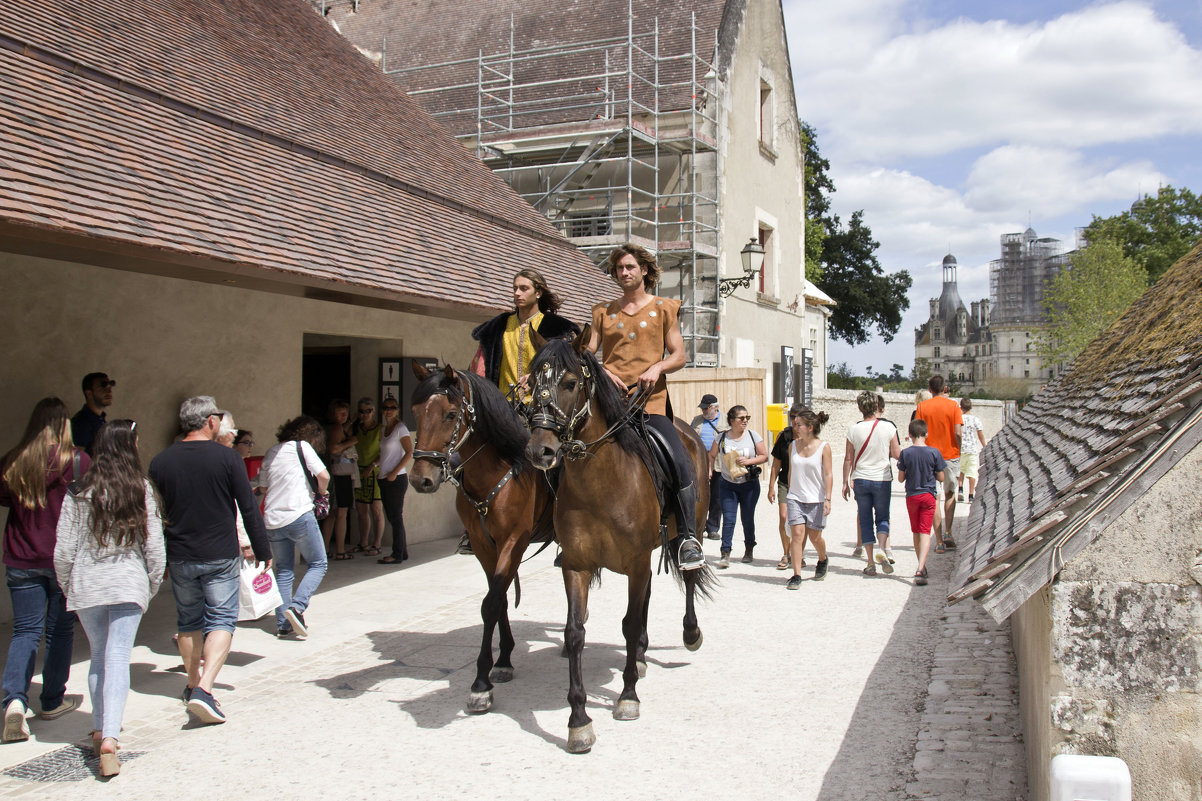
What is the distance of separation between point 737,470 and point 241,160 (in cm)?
606

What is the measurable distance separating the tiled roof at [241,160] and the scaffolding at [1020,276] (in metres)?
114

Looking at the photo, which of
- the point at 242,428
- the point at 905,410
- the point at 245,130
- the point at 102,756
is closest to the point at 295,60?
the point at 245,130

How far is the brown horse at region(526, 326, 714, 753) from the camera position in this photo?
4.66 meters

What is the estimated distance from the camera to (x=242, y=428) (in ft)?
30.3

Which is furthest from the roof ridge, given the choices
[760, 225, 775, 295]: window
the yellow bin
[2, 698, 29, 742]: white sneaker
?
[760, 225, 775, 295]: window

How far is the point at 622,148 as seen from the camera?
2006 cm

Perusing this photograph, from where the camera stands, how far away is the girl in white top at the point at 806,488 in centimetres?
902

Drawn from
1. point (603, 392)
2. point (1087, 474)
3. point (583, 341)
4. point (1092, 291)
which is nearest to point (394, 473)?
point (603, 392)

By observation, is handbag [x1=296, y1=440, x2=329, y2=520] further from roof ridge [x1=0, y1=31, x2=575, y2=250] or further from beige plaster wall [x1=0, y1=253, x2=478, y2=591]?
roof ridge [x1=0, y1=31, x2=575, y2=250]

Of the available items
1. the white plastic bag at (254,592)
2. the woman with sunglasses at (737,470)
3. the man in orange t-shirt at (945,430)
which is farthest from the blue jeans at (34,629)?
the man in orange t-shirt at (945,430)

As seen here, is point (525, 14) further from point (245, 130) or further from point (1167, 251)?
point (1167, 251)

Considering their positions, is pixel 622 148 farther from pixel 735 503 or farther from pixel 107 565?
pixel 107 565

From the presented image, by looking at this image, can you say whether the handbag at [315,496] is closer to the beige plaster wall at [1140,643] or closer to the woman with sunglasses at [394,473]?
the woman with sunglasses at [394,473]

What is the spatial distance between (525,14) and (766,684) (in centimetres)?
2047
